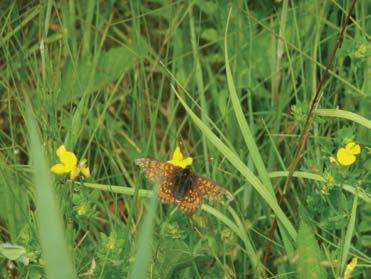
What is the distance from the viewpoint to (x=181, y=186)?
212 centimetres

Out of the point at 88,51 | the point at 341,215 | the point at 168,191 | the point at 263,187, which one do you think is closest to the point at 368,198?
the point at 341,215

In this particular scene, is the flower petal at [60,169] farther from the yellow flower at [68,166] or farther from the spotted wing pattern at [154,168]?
the spotted wing pattern at [154,168]

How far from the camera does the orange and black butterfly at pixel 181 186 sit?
209 cm

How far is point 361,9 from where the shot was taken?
285cm

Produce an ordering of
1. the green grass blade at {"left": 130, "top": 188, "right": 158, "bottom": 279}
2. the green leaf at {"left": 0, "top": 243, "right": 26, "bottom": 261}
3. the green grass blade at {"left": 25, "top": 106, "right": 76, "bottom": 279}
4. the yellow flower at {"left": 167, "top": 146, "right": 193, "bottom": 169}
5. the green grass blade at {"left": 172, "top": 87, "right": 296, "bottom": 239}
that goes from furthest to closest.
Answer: the yellow flower at {"left": 167, "top": 146, "right": 193, "bottom": 169} → the green grass blade at {"left": 172, "top": 87, "right": 296, "bottom": 239} → the green leaf at {"left": 0, "top": 243, "right": 26, "bottom": 261} → the green grass blade at {"left": 130, "top": 188, "right": 158, "bottom": 279} → the green grass blade at {"left": 25, "top": 106, "right": 76, "bottom": 279}

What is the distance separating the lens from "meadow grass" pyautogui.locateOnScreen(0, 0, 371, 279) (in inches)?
80.0

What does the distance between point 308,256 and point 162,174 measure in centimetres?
46

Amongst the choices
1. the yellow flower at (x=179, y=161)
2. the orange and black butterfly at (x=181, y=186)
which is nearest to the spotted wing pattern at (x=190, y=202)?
the orange and black butterfly at (x=181, y=186)

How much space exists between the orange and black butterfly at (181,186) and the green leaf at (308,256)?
8.5 inches

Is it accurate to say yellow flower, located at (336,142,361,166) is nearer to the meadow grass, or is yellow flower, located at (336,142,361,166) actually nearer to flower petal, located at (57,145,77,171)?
the meadow grass

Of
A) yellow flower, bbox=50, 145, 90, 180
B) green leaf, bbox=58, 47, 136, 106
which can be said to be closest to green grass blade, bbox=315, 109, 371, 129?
yellow flower, bbox=50, 145, 90, 180

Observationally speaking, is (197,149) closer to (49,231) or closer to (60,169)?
(60,169)

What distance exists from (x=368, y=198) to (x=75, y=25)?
5.27 ft

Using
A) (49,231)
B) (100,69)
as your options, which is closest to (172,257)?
(49,231)
